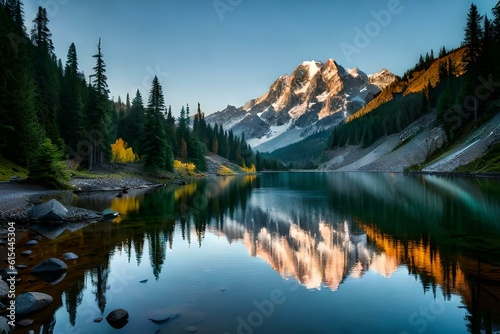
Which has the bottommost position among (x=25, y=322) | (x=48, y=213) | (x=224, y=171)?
(x=25, y=322)

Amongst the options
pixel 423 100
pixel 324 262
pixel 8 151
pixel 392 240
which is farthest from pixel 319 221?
pixel 423 100

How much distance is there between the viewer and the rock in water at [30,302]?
11.2m

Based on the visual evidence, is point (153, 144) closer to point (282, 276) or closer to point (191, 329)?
point (282, 276)

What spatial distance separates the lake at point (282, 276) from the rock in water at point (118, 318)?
189mm

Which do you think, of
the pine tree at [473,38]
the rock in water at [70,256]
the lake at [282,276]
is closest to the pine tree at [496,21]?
the pine tree at [473,38]

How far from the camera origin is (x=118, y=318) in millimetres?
11180

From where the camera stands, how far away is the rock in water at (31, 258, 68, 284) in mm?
14855

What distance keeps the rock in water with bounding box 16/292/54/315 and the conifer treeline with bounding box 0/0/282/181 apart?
1364 inches

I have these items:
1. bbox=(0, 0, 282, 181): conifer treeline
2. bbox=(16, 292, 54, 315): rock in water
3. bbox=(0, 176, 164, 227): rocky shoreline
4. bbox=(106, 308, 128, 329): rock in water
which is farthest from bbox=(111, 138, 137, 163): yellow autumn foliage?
bbox=(106, 308, 128, 329): rock in water

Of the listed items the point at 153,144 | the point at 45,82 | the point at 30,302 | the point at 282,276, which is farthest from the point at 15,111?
the point at 282,276

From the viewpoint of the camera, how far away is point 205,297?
1314 centimetres

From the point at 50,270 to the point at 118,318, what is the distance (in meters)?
6.06

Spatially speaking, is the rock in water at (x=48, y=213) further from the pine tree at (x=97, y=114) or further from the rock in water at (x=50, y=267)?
the pine tree at (x=97, y=114)

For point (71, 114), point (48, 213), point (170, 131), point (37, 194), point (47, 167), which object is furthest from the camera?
point (170, 131)
